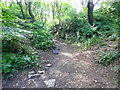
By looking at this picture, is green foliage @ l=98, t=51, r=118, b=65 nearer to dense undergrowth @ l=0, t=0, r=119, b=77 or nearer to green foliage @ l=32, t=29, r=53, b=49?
dense undergrowth @ l=0, t=0, r=119, b=77

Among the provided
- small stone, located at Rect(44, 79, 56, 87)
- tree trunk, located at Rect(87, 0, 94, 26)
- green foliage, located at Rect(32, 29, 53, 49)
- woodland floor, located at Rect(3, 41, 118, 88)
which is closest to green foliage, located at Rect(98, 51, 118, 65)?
woodland floor, located at Rect(3, 41, 118, 88)

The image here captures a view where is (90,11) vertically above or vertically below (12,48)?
above

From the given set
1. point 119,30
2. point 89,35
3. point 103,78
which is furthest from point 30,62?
point 89,35

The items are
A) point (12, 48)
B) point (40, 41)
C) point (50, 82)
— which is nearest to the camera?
point (50, 82)

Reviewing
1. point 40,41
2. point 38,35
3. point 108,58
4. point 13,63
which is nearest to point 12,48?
point 13,63

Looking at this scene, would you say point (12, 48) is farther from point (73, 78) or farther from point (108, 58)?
point (108, 58)

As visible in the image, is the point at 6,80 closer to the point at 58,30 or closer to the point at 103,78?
the point at 103,78

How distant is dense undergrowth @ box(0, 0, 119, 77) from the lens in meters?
3.21

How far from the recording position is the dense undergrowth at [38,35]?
10.5 ft

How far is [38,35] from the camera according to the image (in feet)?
20.5

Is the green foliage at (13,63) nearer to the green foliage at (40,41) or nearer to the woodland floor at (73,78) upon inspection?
the woodland floor at (73,78)

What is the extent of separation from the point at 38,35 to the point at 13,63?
3.27 m

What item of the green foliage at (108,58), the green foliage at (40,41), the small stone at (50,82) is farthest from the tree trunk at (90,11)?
the small stone at (50,82)

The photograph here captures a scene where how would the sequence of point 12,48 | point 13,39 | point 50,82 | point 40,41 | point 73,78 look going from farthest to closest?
point 40,41 → point 12,48 → point 13,39 → point 73,78 → point 50,82
